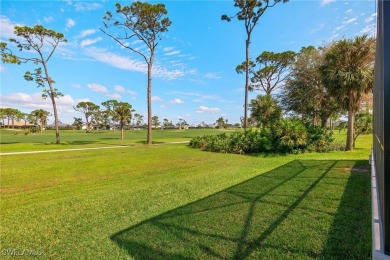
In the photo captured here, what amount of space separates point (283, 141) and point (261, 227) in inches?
395

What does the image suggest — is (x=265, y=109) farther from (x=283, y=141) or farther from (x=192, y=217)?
(x=192, y=217)

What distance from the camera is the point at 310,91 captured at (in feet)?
68.5

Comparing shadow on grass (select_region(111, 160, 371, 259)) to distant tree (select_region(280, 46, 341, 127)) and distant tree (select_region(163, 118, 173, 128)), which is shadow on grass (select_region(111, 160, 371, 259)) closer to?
distant tree (select_region(280, 46, 341, 127))

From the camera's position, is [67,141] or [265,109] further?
[67,141]

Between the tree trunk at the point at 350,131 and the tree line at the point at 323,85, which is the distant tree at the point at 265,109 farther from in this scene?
the tree trunk at the point at 350,131

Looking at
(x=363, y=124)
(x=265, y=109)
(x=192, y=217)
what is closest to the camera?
(x=192, y=217)

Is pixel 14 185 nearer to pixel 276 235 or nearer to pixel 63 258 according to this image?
pixel 63 258

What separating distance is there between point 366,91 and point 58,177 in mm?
15598

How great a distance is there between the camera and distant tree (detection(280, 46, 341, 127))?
20266mm

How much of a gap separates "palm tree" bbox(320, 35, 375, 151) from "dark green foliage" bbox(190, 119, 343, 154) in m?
1.63

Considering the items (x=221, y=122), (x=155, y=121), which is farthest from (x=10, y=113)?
(x=221, y=122)

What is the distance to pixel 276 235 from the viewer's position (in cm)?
313

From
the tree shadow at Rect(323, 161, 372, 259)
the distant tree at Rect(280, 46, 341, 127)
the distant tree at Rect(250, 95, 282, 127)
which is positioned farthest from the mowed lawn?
the distant tree at Rect(250, 95, 282, 127)

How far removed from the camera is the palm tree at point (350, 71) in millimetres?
12297
